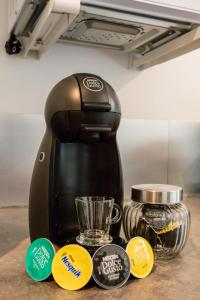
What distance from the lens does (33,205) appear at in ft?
2.23

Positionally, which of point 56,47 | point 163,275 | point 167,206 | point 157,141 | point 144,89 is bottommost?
point 163,275

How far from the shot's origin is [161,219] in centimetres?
65

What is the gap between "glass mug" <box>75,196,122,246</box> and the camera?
61 cm

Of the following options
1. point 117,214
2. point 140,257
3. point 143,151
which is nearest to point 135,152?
point 143,151

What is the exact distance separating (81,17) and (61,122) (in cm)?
44

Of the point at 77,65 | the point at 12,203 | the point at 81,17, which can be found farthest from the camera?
the point at 77,65

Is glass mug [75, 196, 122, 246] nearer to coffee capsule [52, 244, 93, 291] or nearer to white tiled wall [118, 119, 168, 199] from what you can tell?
coffee capsule [52, 244, 93, 291]

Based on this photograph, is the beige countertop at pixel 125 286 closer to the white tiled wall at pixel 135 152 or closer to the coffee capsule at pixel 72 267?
the coffee capsule at pixel 72 267

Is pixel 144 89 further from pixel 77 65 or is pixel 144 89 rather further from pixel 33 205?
pixel 33 205

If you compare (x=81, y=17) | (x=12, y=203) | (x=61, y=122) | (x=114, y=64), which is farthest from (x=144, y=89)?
(x=61, y=122)

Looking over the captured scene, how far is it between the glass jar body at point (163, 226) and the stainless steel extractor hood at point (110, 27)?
47 centimetres

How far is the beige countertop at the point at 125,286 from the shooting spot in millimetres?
510

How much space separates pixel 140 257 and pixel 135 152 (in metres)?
0.70

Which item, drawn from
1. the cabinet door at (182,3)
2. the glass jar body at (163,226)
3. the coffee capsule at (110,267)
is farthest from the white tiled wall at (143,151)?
the coffee capsule at (110,267)
